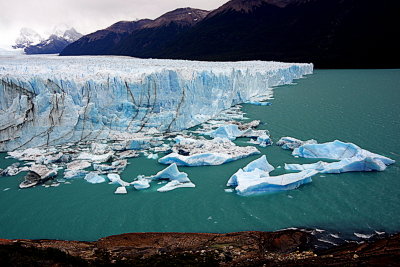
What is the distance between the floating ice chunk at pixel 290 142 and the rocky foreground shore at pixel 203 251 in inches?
175

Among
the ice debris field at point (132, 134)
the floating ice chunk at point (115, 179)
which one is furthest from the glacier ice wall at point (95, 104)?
the floating ice chunk at point (115, 179)

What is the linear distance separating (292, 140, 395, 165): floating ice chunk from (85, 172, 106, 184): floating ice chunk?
5.24m

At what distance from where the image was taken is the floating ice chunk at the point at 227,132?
1095cm

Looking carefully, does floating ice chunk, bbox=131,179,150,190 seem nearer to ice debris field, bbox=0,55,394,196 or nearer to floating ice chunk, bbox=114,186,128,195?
ice debris field, bbox=0,55,394,196

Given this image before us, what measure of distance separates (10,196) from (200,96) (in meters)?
8.27

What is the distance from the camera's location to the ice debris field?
776cm

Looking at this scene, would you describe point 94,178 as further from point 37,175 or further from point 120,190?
point 37,175

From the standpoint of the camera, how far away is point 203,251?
4961mm

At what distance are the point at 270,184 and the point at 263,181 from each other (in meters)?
0.17

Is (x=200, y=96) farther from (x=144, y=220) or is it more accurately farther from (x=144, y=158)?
(x=144, y=220)

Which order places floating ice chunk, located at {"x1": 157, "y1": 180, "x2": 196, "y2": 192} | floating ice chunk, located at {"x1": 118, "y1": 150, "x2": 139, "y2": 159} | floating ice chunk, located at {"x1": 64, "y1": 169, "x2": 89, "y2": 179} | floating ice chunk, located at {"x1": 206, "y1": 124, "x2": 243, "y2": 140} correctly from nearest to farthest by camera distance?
floating ice chunk, located at {"x1": 157, "y1": 180, "x2": 196, "y2": 192} → floating ice chunk, located at {"x1": 64, "y1": 169, "x2": 89, "y2": 179} → floating ice chunk, located at {"x1": 118, "y1": 150, "x2": 139, "y2": 159} → floating ice chunk, located at {"x1": 206, "y1": 124, "x2": 243, "y2": 140}

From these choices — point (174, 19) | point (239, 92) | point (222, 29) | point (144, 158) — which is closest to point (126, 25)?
point (174, 19)

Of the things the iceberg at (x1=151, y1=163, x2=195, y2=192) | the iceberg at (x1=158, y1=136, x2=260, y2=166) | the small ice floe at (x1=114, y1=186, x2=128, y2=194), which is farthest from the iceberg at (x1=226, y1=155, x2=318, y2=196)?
the small ice floe at (x1=114, y1=186, x2=128, y2=194)

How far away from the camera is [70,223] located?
6102mm
